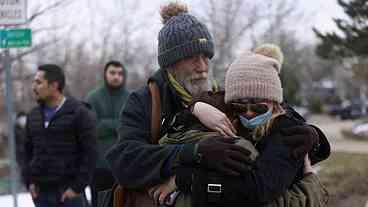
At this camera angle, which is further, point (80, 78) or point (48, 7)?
point (80, 78)

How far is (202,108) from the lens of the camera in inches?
102

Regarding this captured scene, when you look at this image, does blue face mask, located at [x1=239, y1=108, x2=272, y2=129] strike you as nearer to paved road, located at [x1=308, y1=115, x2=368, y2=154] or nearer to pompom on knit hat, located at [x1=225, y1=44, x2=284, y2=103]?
pompom on knit hat, located at [x1=225, y1=44, x2=284, y2=103]

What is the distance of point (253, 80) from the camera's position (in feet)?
8.34

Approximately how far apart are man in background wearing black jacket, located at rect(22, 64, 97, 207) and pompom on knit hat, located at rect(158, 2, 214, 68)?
106 inches

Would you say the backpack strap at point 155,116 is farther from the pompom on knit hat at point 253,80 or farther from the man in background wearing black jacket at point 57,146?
the man in background wearing black jacket at point 57,146

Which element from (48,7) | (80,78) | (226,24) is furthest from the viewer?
(80,78)

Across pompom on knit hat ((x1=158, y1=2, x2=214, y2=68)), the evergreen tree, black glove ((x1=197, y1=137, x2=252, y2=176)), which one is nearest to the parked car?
the evergreen tree

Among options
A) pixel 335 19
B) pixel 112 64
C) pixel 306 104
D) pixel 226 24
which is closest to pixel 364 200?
pixel 112 64

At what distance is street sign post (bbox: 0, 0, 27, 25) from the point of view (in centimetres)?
719

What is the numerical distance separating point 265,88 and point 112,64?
4.85 metres

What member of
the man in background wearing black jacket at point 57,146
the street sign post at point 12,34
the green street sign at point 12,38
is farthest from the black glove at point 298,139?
the green street sign at point 12,38

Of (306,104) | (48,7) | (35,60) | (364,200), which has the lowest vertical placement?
(306,104)

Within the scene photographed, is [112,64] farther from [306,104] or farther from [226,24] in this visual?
[306,104]

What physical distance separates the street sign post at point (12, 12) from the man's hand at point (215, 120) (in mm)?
5008
